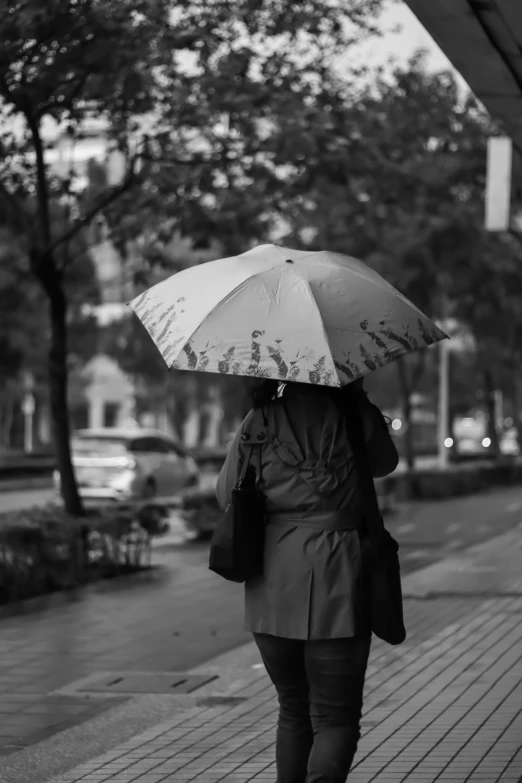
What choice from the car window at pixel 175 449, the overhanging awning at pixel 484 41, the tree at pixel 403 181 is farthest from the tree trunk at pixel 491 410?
the overhanging awning at pixel 484 41

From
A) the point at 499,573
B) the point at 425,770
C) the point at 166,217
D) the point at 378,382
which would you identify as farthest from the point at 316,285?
the point at 378,382

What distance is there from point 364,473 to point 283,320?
56cm

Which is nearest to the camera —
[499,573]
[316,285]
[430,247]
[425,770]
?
[316,285]

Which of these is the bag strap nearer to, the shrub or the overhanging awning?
the overhanging awning

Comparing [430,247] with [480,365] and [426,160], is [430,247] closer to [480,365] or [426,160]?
[426,160]

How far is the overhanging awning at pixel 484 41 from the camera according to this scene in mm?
7266

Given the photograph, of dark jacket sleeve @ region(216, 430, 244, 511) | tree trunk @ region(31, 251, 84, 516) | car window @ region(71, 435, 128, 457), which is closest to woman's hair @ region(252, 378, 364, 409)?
dark jacket sleeve @ region(216, 430, 244, 511)

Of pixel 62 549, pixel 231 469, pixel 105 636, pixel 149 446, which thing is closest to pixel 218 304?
pixel 231 469

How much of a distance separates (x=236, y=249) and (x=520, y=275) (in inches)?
389

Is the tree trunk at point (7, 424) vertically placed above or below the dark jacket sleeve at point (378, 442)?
above

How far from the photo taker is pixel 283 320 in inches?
183

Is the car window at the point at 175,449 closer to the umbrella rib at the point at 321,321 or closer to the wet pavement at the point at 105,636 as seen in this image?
the wet pavement at the point at 105,636

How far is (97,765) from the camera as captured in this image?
612cm

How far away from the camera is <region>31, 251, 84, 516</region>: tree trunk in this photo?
573 inches
